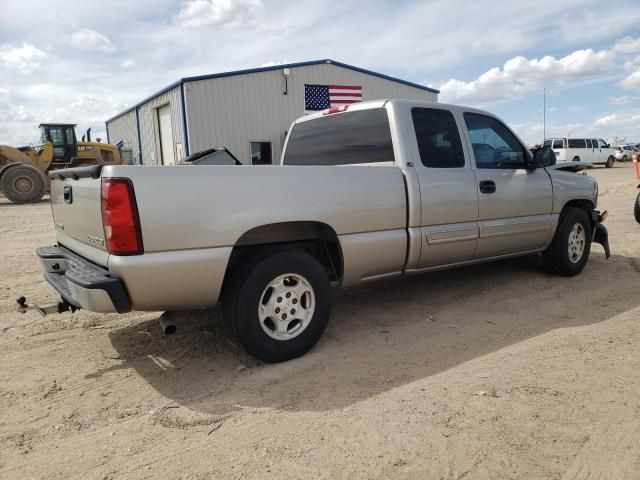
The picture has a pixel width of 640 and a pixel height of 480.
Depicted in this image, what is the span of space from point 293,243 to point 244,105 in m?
16.7

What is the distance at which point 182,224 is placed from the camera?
2969 mm

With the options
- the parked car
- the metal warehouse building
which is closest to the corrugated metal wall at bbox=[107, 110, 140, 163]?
the metal warehouse building

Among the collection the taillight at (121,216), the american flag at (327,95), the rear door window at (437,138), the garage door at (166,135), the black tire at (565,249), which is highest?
the american flag at (327,95)

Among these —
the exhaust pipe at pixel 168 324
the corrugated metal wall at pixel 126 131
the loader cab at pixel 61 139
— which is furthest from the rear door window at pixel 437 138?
the corrugated metal wall at pixel 126 131

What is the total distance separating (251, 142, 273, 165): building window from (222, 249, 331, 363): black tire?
55.5 ft

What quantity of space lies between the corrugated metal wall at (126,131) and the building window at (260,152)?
32.4 ft

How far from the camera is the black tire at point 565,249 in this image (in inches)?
216

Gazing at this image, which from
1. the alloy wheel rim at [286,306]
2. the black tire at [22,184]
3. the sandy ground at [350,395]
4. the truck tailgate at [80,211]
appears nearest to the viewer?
the sandy ground at [350,395]

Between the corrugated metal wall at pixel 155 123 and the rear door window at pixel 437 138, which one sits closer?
the rear door window at pixel 437 138

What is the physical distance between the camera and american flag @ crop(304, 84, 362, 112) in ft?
68.1

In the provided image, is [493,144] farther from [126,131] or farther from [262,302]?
[126,131]

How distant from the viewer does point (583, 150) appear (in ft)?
102

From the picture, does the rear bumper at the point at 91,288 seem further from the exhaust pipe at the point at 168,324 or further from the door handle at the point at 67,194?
the door handle at the point at 67,194

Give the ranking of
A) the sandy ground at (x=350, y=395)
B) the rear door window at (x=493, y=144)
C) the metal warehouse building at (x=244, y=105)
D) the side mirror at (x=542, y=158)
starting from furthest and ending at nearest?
the metal warehouse building at (x=244, y=105) → the side mirror at (x=542, y=158) → the rear door window at (x=493, y=144) → the sandy ground at (x=350, y=395)
